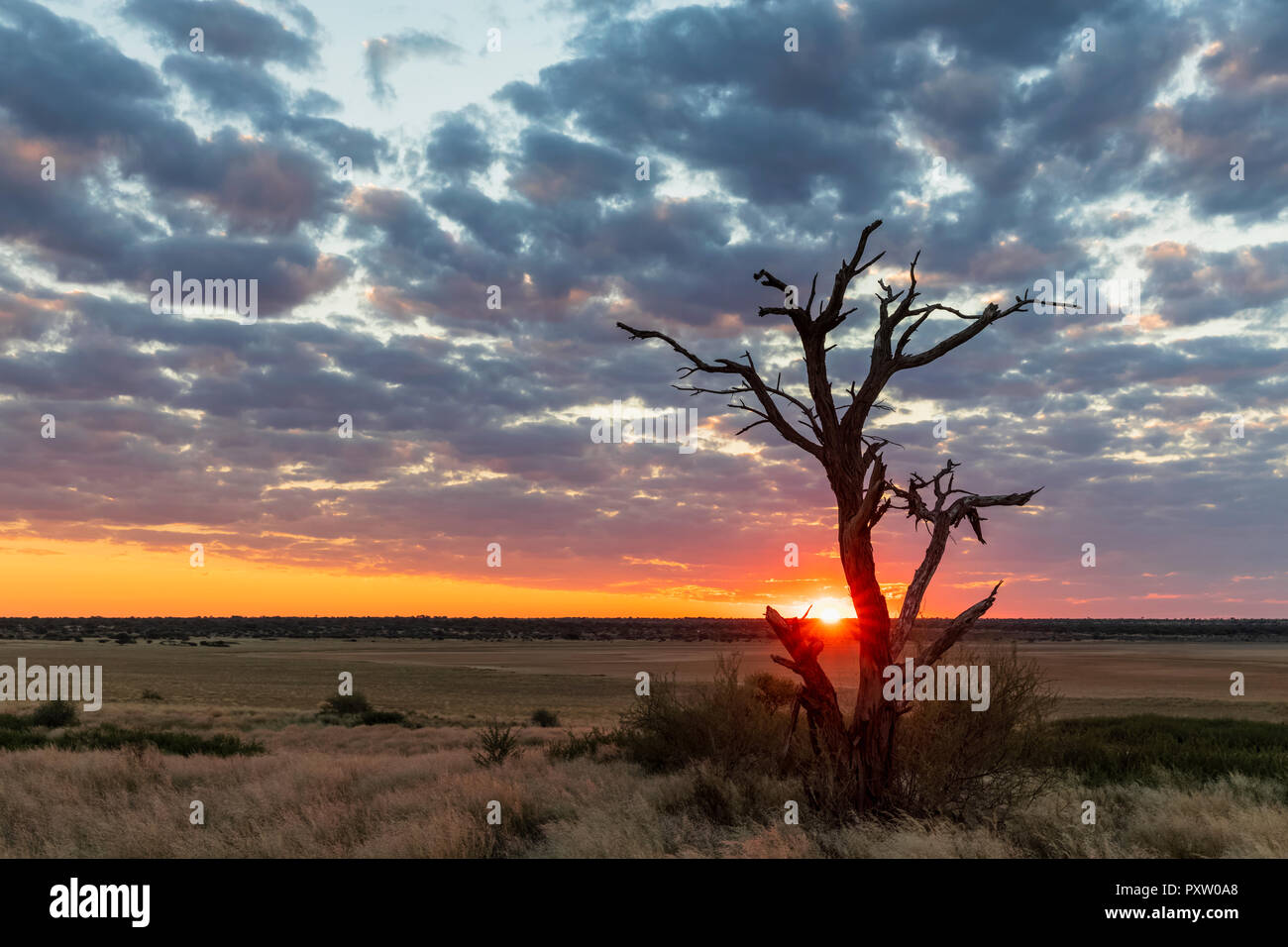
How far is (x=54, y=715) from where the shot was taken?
30.5m

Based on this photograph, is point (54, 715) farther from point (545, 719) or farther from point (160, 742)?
→ point (545, 719)

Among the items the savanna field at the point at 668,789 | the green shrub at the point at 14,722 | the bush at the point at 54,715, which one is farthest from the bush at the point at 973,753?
the bush at the point at 54,715

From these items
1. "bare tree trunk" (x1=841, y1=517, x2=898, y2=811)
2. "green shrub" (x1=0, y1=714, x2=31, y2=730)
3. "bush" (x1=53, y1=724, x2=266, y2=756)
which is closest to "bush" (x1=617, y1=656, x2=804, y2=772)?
"bare tree trunk" (x1=841, y1=517, x2=898, y2=811)

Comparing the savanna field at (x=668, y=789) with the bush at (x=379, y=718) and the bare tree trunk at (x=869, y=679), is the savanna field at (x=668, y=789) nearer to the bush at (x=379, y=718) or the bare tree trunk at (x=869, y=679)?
the bare tree trunk at (x=869, y=679)

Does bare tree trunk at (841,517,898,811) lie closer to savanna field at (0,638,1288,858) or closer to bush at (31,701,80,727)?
savanna field at (0,638,1288,858)

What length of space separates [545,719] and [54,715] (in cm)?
1861

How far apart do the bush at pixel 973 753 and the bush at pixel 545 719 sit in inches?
1064

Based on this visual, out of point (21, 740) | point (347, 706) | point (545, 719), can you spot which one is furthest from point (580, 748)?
point (347, 706)

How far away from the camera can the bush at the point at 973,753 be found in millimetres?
12258

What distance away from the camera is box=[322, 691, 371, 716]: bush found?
133 feet
